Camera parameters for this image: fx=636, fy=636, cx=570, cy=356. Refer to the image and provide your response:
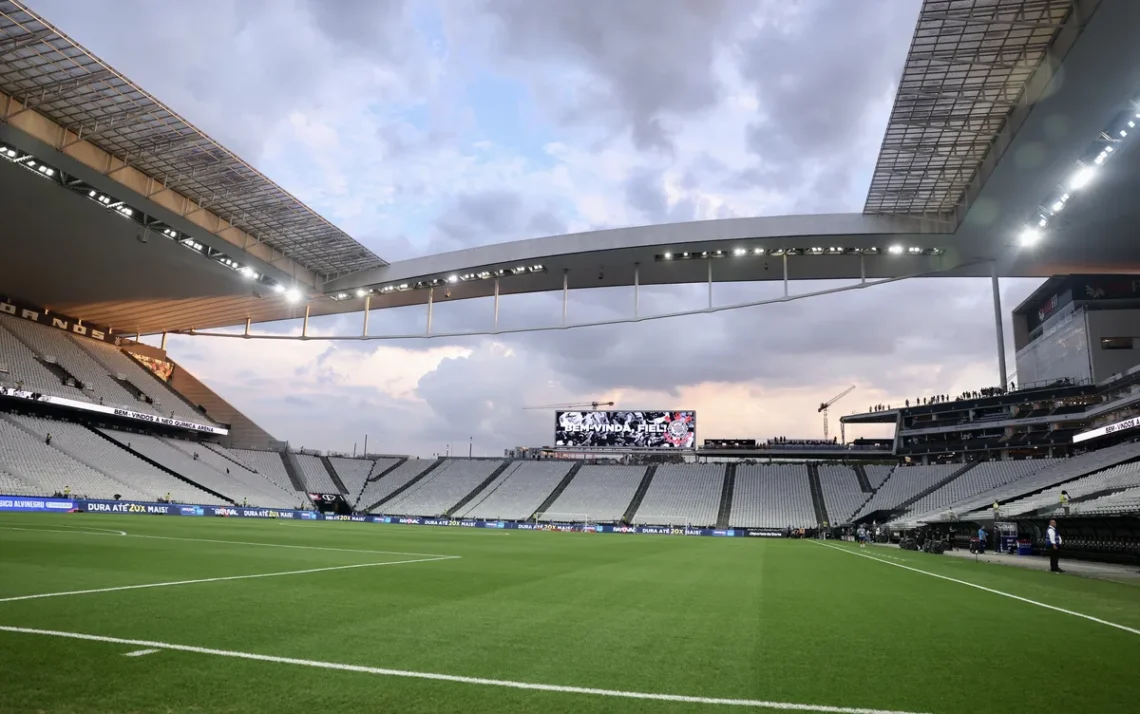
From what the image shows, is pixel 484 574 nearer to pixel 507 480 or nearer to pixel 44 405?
pixel 44 405

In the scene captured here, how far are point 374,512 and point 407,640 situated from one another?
190 ft

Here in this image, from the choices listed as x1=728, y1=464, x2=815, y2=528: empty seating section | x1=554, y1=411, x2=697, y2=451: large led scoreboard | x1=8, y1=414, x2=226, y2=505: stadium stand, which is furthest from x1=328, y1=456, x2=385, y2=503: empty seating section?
x1=728, y1=464, x2=815, y2=528: empty seating section

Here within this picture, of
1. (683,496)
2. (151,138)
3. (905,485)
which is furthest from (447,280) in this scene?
(905,485)

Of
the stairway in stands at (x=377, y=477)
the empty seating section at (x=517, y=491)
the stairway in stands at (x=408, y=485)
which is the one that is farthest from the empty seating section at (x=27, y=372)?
the empty seating section at (x=517, y=491)

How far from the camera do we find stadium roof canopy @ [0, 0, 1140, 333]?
41.3 feet

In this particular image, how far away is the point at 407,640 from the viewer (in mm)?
5148

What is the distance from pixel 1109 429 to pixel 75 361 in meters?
67.9

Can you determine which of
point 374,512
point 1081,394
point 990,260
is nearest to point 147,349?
point 374,512

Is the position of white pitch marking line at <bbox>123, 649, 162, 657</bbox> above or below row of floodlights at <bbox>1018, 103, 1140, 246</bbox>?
below

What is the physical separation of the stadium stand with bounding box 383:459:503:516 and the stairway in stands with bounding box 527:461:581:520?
8399mm

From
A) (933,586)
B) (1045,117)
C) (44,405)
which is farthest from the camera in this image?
(44,405)

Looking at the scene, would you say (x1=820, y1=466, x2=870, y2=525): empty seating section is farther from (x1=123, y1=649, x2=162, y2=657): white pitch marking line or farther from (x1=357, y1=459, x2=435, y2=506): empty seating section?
(x1=123, y1=649, x2=162, y2=657): white pitch marking line

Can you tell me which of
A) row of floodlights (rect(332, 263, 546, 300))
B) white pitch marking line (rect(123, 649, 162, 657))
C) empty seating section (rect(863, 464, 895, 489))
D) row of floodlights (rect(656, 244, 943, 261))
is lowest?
white pitch marking line (rect(123, 649, 162, 657))

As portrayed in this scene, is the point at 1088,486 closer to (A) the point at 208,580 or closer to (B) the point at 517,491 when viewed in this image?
(A) the point at 208,580
